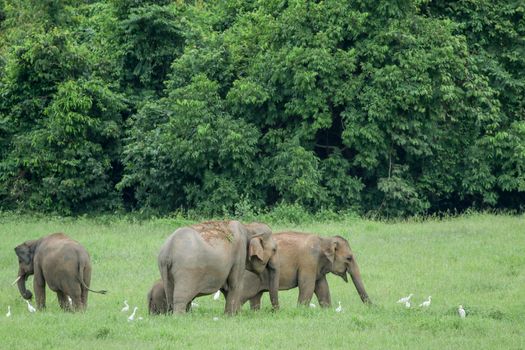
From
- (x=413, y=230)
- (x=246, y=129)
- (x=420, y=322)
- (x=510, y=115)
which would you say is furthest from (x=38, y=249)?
(x=510, y=115)

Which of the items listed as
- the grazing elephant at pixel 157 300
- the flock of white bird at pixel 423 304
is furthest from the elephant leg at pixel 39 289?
the flock of white bird at pixel 423 304

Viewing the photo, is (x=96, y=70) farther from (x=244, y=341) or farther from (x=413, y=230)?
(x=244, y=341)

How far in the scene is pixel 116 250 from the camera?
2086cm

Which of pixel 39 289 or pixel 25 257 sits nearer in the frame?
pixel 39 289

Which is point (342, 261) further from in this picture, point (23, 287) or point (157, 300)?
point (23, 287)

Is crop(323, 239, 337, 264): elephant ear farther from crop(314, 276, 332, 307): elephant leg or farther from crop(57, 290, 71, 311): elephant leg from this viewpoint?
crop(57, 290, 71, 311): elephant leg

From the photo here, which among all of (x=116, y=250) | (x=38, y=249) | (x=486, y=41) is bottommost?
(x=116, y=250)

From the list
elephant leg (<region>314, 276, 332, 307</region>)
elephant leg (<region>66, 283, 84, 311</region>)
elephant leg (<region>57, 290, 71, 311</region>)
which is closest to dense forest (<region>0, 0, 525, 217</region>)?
elephant leg (<region>314, 276, 332, 307</region>)

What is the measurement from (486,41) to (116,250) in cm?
1196

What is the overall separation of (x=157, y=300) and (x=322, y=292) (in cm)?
241

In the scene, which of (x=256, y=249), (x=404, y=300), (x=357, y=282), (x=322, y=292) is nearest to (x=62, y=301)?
(x=256, y=249)

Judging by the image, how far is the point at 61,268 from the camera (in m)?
14.6

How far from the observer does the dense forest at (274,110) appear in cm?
2617

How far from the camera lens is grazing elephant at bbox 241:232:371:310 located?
15.1m
